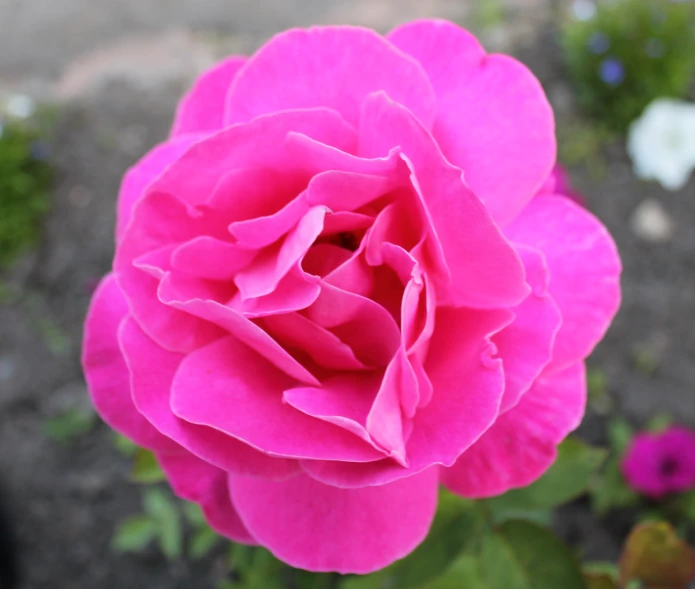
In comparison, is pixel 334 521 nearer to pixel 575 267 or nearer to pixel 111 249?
pixel 575 267

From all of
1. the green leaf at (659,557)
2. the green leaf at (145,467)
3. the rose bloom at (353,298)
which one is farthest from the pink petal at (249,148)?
the green leaf at (659,557)

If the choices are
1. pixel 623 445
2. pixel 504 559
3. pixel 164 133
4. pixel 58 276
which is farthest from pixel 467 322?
pixel 164 133

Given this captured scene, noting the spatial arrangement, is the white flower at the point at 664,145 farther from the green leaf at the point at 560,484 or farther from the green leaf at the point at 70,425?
the green leaf at the point at 70,425

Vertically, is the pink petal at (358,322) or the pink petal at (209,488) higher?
the pink petal at (358,322)

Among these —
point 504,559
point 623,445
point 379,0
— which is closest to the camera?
point 504,559

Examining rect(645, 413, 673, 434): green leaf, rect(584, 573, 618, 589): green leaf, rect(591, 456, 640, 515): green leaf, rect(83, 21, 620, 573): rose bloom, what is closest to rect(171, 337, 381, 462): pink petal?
rect(83, 21, 620, 573): rose bloom

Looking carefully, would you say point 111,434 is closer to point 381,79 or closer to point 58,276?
point 58,276
